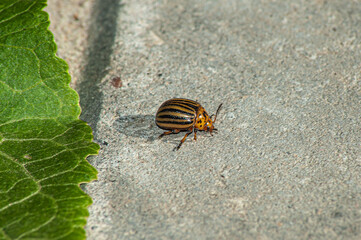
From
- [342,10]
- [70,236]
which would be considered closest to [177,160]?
[70,236]

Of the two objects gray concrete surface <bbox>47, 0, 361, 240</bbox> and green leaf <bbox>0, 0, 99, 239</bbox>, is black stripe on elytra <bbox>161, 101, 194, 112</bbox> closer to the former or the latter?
gray concrete surface <bbox>47, 0, 361, 240</bbox>

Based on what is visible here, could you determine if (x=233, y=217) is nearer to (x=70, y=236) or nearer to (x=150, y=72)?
(x=70, y=236)

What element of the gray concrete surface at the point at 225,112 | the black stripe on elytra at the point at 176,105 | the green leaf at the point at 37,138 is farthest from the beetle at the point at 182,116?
the green leaf at the point at 37,138

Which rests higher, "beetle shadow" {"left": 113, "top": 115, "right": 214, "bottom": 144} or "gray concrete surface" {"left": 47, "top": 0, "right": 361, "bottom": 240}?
"gray concrete surface" {"left": 47, "top": 0, "right": 361, "bottom": 240}

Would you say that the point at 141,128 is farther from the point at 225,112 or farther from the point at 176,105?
the point at 225,112

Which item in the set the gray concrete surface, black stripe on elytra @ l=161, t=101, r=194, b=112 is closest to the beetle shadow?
the gray concrete surface

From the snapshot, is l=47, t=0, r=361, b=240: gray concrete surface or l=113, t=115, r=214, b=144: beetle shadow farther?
l=113, t=115, r=214, b=144: beetle shadow
